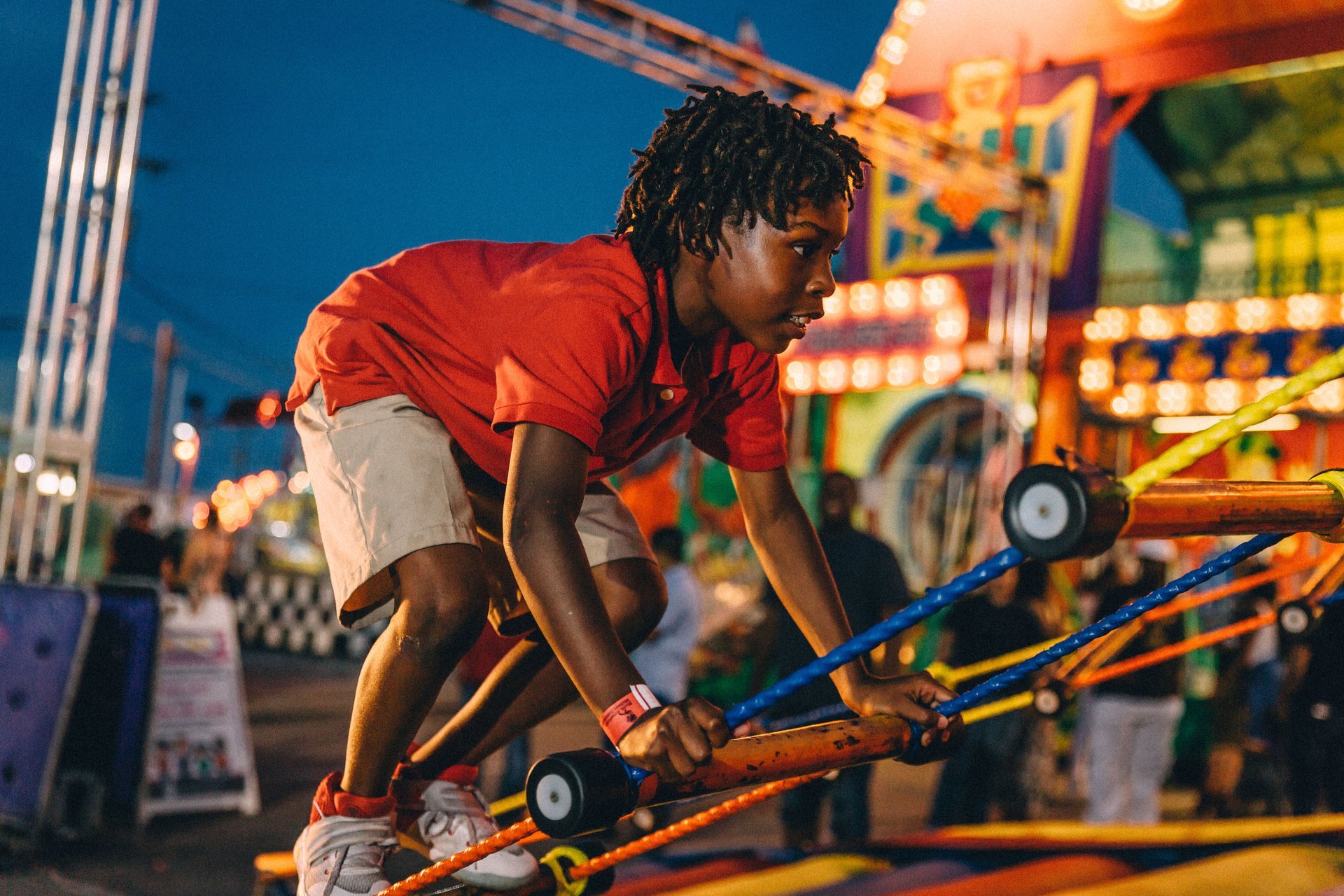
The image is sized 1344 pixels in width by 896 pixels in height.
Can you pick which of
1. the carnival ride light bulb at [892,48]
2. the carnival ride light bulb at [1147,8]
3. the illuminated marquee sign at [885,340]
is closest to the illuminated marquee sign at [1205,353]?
the illuminated marquee sign at [885,340]

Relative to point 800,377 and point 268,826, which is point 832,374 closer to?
point 800,377

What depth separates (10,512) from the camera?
562cm

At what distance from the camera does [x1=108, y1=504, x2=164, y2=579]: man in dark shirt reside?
7398 mm

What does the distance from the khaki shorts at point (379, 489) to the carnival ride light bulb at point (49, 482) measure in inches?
163

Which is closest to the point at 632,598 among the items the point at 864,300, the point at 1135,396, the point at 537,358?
the point at 537,358

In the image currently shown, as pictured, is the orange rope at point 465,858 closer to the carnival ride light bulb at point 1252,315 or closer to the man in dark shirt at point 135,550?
the man in dark shirt at point 135,550

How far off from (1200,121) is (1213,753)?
10432 millimetres

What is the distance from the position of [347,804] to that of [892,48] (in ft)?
41.1

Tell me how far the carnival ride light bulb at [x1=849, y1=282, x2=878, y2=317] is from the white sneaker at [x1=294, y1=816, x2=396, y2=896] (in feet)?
36.9

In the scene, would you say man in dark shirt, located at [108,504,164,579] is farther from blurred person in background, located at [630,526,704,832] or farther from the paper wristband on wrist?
the paper wristband on wrist

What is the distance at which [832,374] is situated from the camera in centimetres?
1305

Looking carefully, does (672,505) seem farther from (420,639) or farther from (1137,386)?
(420,639)

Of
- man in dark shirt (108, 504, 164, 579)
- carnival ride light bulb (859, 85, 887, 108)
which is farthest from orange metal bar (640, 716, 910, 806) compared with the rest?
carnival ride light bulb (859, 85, 887, 108)

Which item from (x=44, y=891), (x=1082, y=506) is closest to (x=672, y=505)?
(x=44, y=891)
